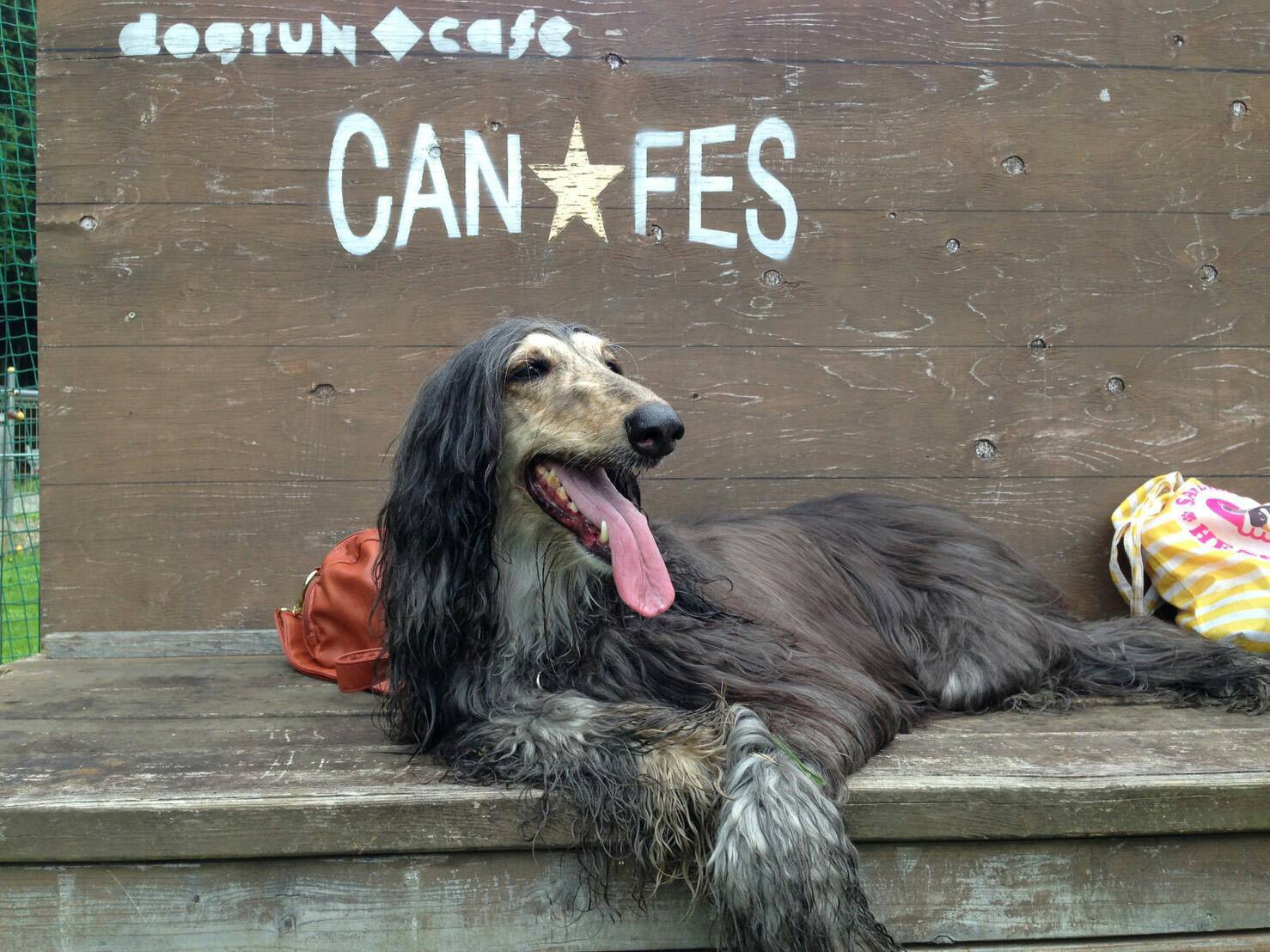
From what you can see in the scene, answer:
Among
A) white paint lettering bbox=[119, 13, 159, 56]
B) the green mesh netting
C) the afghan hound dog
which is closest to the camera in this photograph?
the afghan hound dog

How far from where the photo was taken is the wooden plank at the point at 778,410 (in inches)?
137

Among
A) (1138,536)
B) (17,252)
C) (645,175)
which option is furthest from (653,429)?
(17,252)

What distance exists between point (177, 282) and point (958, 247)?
2635 millimetres

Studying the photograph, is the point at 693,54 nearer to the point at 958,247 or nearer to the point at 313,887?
the point at 958,247

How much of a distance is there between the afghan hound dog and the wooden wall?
0.89 m

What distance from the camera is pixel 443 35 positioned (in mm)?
3500

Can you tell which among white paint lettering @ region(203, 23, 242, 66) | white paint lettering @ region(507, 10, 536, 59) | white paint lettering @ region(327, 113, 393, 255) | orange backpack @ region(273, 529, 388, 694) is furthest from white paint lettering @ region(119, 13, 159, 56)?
orange backpack @ region(273, 529, 388, 694)

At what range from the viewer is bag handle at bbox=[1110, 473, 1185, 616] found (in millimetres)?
3471

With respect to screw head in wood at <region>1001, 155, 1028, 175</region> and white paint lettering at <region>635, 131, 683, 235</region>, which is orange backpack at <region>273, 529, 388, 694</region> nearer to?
white paint lettering at <region>635, 131, 683, 235</region>

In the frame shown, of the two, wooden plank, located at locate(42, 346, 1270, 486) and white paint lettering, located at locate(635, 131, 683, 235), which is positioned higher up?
white paint lettering, located at locate(635, 131, 683, 235)

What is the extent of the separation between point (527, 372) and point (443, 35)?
1710 millimetres

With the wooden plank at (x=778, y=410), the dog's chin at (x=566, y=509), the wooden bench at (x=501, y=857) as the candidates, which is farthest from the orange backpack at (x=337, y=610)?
the dog's chin at (x=566, y=509)

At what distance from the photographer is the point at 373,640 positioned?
3.21 m

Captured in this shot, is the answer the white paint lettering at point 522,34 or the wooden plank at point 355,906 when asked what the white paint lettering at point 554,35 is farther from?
the wooden plank at point 355,906
